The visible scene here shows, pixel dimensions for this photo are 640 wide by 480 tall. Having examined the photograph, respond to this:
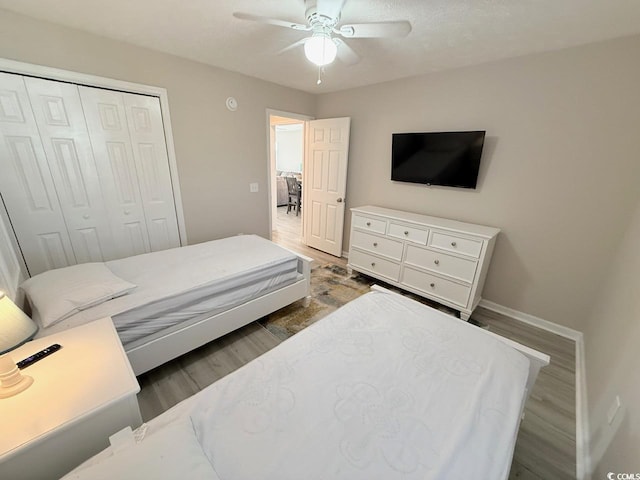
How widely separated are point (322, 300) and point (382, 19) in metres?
2.45

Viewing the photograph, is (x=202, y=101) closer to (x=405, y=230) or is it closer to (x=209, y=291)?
(x=209, y=291)

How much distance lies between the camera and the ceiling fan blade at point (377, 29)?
4.49ft

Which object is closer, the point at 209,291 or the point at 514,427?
the point at 514,427

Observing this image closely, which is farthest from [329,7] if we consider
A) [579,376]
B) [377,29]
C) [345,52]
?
[579,376]

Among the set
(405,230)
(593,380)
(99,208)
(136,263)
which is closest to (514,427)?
(593,380)

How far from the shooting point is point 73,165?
2.17 metres

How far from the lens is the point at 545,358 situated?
1.24 metres

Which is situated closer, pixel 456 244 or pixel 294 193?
pixel 456 244

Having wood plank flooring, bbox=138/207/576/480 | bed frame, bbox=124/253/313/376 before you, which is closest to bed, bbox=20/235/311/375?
bed frame, bbox=124/253/313/376

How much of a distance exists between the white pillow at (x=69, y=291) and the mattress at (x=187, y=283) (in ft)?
0.14

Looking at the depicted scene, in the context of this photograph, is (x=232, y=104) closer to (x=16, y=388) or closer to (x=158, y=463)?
(x=16, y=388)

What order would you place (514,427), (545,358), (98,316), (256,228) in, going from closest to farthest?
(514,427)
(545,358)
(98,316)
(256,228)

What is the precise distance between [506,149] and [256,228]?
302cm

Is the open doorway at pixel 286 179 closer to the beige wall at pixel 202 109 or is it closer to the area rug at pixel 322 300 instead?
the beige wall at pixel 202 109
